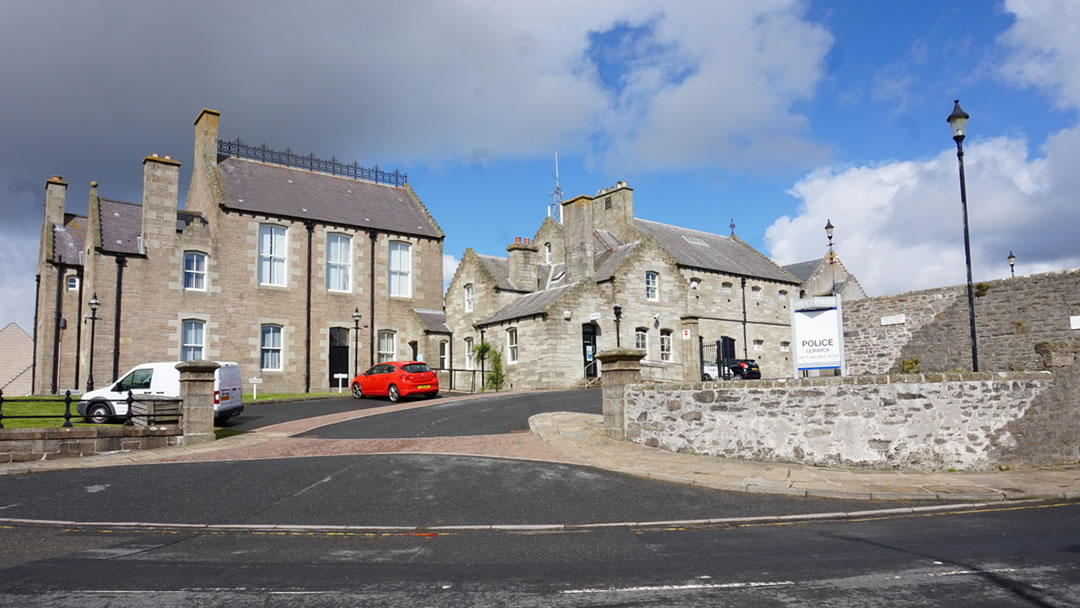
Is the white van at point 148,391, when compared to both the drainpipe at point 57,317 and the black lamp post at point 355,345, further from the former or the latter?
the drainpipe at point 57,317

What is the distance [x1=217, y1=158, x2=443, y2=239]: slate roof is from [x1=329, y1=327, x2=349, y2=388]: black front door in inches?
221

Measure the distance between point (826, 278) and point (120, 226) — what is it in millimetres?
47021

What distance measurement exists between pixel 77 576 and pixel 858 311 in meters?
23.4

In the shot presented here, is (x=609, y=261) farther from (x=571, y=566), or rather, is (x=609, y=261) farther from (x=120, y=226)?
(x=571, y=566)

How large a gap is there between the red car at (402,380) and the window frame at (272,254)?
9492 millimetres

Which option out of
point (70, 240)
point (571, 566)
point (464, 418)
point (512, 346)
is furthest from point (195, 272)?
point (571, 566)

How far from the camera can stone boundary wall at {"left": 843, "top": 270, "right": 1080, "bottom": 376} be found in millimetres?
19359

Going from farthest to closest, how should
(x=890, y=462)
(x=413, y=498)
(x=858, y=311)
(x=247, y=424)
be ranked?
(x=858, y=311) < (x=247, y=424) < (x=890, y=462) < (x=413, y=498)

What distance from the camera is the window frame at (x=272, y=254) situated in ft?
114

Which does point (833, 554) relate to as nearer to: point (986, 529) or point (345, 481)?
point (986, 529)

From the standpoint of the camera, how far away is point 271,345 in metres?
34.2

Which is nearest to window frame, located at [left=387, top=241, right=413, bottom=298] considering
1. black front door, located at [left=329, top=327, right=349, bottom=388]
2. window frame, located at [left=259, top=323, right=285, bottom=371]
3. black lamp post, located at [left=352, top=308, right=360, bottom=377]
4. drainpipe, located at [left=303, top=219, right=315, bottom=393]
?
black lamp post, located at [left=352, top=308, right=360, bottom=377]

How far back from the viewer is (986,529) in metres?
8.38

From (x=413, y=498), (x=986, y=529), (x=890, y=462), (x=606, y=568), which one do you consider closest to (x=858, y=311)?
(x=890, y=462)
